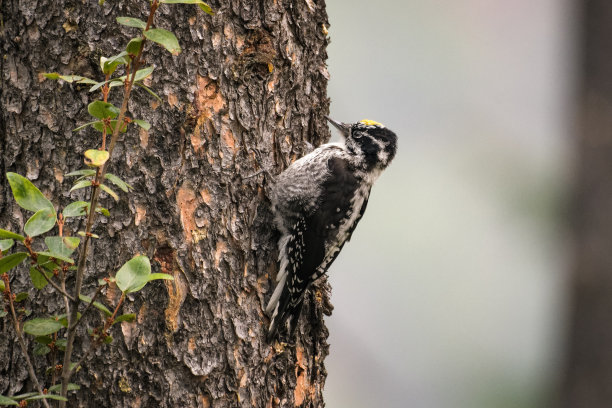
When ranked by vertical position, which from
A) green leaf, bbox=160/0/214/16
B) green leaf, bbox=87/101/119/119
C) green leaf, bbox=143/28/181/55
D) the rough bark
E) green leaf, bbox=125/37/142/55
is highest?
green leaf, bbox=160/0/214/16

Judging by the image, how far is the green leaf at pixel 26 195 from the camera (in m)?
1.81

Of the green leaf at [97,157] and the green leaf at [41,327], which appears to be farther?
the green leaf at [41,327]

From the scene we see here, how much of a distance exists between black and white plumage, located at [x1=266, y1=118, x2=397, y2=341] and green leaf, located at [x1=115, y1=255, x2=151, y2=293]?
843mm

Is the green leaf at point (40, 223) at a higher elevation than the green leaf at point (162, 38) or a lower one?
lower

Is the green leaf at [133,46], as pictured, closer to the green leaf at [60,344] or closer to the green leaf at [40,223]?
the green leaf at [40,223]

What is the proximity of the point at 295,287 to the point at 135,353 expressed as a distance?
0.71 m

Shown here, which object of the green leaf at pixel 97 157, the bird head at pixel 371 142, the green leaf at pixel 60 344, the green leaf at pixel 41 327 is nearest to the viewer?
the green leaf at pixel 97 157

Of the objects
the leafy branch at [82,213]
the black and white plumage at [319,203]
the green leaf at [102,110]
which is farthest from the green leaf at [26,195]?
the black and white plumage at [319,203]

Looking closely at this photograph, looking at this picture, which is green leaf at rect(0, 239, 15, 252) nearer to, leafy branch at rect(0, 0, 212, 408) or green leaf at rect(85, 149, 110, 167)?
leafy branch at rect(0, 0, 212, 408)

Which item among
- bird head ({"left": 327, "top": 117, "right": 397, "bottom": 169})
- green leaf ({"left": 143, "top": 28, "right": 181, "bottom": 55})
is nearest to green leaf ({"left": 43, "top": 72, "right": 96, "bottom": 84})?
green leaf ({"left": 143, "top": 28, "right": 181, "bottom": 55})

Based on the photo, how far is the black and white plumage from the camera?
2809 mm

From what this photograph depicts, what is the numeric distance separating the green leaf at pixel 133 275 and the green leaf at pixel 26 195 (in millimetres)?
264

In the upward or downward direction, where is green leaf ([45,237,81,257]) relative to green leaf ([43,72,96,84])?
downward

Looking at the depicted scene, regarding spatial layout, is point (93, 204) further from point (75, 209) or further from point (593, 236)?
point (593, 236)
